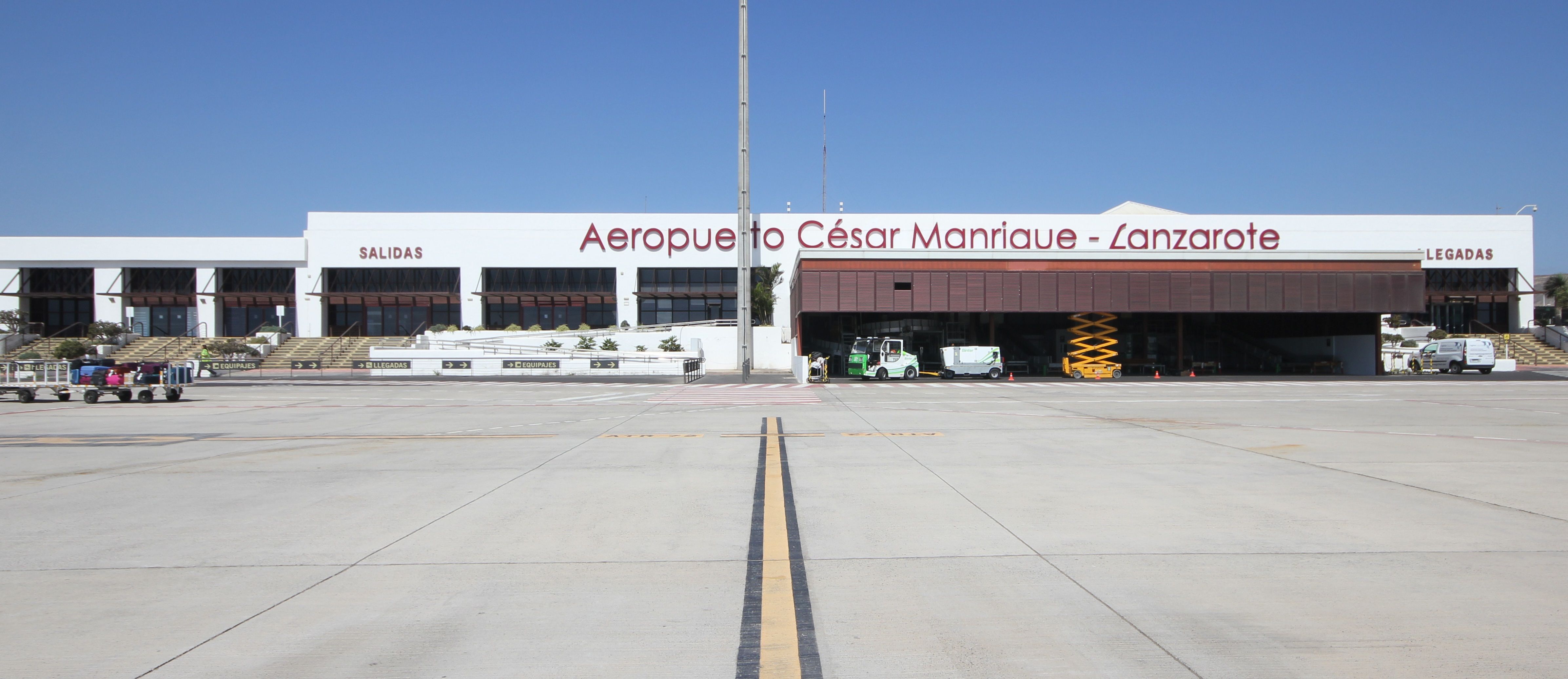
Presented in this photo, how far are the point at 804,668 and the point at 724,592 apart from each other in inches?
59.8

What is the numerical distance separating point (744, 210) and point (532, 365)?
17458 millimetres

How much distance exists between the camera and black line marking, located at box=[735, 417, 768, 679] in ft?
14.9

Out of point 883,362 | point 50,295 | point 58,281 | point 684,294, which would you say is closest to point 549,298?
point 684,294

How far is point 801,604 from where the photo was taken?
18.4ft

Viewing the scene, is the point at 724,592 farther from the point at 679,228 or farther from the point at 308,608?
the point at 679,228

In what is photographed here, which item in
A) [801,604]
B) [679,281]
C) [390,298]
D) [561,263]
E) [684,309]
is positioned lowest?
[801,604]

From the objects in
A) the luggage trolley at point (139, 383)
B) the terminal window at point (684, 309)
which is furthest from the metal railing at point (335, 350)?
the luggage trolley at point (139, 383)

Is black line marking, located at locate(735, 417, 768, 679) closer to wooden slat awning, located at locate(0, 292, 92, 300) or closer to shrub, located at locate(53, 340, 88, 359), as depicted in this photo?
shrub, located at locate(53, 340, 88, 359)

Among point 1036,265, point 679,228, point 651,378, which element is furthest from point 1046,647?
point 679,228

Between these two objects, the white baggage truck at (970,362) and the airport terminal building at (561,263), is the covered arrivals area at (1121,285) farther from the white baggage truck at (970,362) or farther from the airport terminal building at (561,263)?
the airport terminal building at (561,263)

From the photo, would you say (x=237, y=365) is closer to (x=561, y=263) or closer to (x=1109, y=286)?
(x=561, y=263)

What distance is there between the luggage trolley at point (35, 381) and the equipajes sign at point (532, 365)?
75.9 ft

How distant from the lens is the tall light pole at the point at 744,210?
2164 inches

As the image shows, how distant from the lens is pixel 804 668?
4473 millimetres
